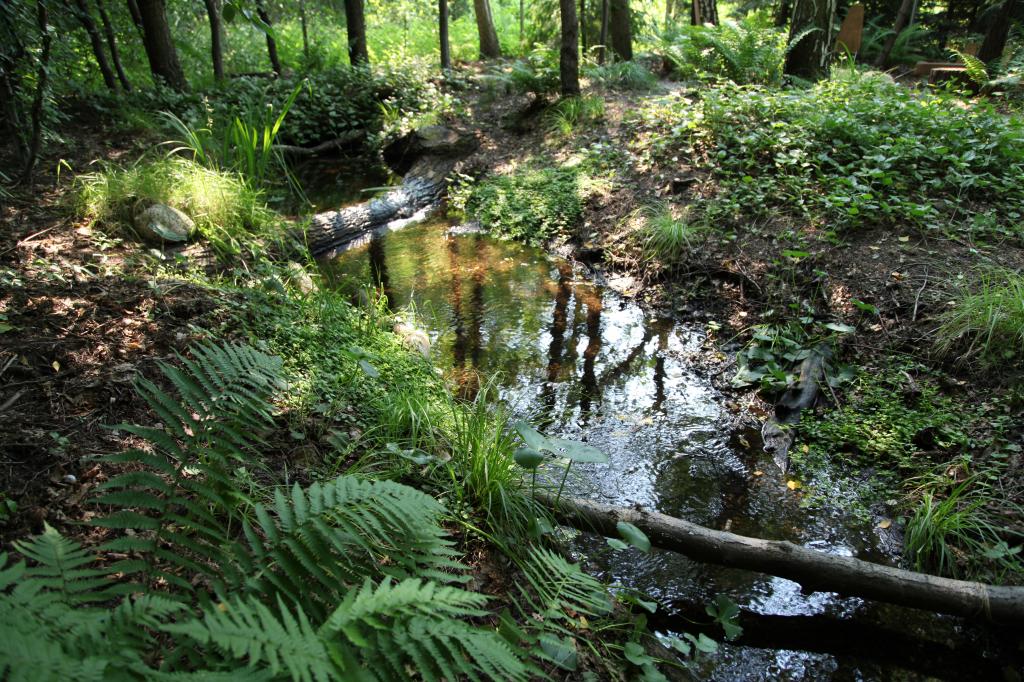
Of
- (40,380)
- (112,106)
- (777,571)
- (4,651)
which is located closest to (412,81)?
(112,106)

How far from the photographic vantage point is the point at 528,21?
1714 centimetres

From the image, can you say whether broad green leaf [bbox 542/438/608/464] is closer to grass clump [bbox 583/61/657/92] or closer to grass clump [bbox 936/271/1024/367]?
grass clump [bbox 936/271/1024/367]

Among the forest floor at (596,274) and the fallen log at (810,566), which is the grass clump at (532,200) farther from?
the fallen log at (810,566)

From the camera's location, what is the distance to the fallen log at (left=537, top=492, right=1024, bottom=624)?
233 cm

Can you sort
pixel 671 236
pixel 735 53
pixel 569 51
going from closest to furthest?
1. pixel 671 236
2. pixel 735 53
3. pixel 569 51

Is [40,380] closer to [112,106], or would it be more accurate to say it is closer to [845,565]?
[845,565]

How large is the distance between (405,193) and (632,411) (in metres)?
5.06

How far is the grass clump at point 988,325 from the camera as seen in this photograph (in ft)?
11.6

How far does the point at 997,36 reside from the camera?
960 centimetres

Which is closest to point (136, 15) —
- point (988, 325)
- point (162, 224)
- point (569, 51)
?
point (162, 224)

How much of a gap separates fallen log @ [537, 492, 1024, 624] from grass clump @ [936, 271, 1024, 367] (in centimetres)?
176

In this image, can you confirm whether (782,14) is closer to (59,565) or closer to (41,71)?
(41,71)

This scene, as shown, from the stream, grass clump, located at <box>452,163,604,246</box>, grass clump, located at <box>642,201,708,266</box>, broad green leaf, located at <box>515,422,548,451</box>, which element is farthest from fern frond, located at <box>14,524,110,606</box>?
grass clump, located at <box>452,163,604,246</box>

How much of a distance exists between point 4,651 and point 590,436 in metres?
3.05
